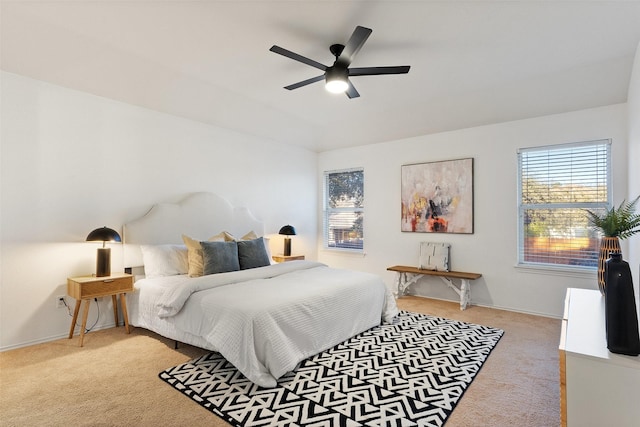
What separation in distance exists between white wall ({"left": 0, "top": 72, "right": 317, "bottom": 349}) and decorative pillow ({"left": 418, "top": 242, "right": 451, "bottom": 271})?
3019 mm

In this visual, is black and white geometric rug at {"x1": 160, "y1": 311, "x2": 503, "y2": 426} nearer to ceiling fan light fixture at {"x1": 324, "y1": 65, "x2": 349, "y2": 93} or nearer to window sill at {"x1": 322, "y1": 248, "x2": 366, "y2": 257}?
ceiling fan light fixture at {"x1": 324, "y1": 65, "x2": 349, "y2": 93}

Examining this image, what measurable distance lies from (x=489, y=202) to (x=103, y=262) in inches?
183

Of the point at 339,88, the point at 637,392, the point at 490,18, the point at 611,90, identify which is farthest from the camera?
the point at 611,90

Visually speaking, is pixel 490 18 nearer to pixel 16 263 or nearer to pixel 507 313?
pixel 507 313

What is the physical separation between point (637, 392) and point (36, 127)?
15.4 feet

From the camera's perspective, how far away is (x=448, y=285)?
490 centimetres

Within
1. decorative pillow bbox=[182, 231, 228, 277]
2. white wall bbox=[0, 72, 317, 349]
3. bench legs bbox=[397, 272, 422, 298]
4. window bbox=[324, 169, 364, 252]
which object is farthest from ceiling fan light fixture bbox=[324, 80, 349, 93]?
bench legs bbox=[397, 272, 422, 298]

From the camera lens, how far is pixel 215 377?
2.54 meters

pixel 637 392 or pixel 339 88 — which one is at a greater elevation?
pixel 339 88

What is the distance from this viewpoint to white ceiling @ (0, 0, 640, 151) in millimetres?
2574

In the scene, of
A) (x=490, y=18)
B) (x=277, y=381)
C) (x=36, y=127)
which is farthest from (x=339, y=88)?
(x=36, y=127)

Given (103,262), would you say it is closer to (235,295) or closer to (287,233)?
(235,295)

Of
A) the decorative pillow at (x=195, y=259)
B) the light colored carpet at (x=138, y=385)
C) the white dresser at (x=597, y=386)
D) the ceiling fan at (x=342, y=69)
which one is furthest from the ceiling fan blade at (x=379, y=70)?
the light colored carpet at (x=138, y=385)

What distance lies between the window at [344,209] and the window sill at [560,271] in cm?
253
